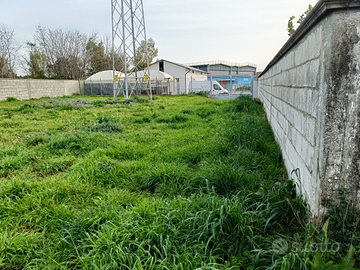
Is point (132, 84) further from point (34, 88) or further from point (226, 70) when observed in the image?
point (226, 70)

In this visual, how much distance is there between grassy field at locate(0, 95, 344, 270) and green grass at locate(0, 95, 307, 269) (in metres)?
0.01

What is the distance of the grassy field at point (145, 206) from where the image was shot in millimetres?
1850

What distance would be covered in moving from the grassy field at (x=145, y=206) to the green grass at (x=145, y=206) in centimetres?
1

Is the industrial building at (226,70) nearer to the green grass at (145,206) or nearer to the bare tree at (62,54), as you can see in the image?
the bare tree at (62,54)

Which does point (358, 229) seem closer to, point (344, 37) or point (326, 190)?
point (326, 190)

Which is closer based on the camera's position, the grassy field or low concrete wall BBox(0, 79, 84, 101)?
the grassy field

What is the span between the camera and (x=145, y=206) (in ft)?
7.88

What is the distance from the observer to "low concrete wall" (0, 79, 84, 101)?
18156mm

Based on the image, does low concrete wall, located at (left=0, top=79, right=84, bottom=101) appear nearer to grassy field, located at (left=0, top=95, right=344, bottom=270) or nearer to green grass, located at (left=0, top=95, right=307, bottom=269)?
green grass, located at (left=0, top=95, right=307, bottom=269)

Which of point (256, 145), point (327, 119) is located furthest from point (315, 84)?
point (256, 145)

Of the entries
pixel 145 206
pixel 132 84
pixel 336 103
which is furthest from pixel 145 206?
pixel 132 84

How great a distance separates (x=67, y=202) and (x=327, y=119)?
99.4 inches

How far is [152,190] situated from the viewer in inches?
123

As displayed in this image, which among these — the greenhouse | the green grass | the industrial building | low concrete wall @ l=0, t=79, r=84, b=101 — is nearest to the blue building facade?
the industrial building
